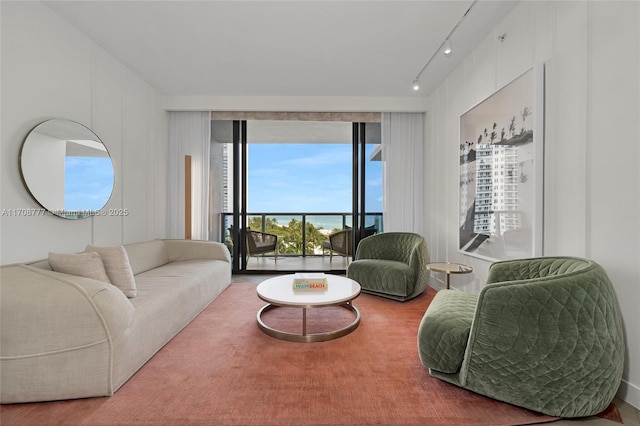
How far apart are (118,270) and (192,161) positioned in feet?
8.60

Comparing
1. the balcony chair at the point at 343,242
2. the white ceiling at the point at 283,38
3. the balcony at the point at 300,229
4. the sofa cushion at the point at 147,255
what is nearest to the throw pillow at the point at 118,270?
the sofa cushion at the point at 147,255

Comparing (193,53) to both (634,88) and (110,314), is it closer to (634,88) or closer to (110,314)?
(110,314)

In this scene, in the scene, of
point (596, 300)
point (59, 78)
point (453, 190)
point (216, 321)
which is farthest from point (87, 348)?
point (453, 190)

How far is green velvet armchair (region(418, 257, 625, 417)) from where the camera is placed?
4.78 feet

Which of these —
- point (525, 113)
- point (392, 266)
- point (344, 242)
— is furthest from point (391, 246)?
point (525, 113)

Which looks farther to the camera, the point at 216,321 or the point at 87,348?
the point at 216,321

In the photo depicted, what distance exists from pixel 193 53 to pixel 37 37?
126cm

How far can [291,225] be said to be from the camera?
22.7 feet

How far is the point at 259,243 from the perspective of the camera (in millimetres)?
5367

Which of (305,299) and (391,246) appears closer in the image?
(305,299)

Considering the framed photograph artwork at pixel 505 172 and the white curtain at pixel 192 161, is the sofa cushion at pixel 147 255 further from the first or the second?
the framed photograph artwork at pixel 505 172

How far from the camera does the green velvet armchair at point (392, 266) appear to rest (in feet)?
11.0

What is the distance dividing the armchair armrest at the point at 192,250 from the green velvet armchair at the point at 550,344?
3.21 m

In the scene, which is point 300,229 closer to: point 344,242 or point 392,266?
point 344,242
